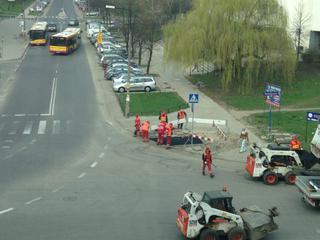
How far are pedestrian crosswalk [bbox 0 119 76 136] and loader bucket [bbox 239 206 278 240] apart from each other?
16.5 metres

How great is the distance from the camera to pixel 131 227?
18.1 m

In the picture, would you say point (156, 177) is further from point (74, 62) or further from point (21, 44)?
point (21, 44)

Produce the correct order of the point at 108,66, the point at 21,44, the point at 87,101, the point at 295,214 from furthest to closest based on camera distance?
the point at 21,44 < the point at 108,66 < the point at 87,101 < the point at 295,214

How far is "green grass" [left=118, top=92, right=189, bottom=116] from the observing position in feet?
124

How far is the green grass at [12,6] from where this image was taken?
412 feet

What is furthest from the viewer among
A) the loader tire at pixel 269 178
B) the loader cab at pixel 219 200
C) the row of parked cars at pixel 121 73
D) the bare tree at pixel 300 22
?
the bare tree at pixel 300 22

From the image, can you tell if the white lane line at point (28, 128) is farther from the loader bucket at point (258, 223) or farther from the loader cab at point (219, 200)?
the loader bucket at point (258, 223)

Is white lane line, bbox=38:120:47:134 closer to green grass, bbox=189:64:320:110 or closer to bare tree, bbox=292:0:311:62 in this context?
green grass, bbox=189:64:320:110

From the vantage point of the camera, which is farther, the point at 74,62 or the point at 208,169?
the point at 74,62

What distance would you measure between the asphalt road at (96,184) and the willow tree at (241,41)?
10265mm

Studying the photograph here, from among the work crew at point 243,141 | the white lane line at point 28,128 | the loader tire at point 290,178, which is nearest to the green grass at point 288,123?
the work crew at point 243,141

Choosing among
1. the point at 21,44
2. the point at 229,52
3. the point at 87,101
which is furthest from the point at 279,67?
the point at 21,44

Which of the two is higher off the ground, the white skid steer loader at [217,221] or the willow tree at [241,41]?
the willow tree at [241,41]

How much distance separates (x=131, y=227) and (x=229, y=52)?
86.3ft
